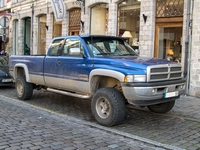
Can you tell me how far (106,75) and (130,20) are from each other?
26.5 feet

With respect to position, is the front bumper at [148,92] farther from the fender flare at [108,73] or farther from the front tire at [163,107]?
the front tire at [163,107]

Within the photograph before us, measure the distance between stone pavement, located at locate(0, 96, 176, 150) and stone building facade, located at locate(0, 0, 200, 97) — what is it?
5731 mm

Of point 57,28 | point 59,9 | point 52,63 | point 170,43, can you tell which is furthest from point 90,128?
point 57,28

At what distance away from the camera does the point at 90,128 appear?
598 centimetres

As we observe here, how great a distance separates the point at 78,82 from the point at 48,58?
1.55 m

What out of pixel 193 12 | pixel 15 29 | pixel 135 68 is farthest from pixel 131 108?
pixel 15 29

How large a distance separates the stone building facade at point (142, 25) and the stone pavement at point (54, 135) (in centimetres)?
573

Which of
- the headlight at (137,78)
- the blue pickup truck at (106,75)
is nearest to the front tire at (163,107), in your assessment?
the blue pickup truck at (106,75)

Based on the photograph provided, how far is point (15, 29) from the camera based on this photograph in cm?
2358

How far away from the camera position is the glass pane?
443 inches

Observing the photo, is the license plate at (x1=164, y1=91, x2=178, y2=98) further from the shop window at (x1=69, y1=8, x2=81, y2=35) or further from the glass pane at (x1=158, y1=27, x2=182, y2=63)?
the shop window at (x1=69, y1=8, x2=81, y2=35)

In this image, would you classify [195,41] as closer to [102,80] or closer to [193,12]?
[193,12]

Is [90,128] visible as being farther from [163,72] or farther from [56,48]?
[56,48]

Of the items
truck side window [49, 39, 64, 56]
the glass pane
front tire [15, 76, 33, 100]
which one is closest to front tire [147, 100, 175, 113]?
truck side window [49, 39, 64, 56]
